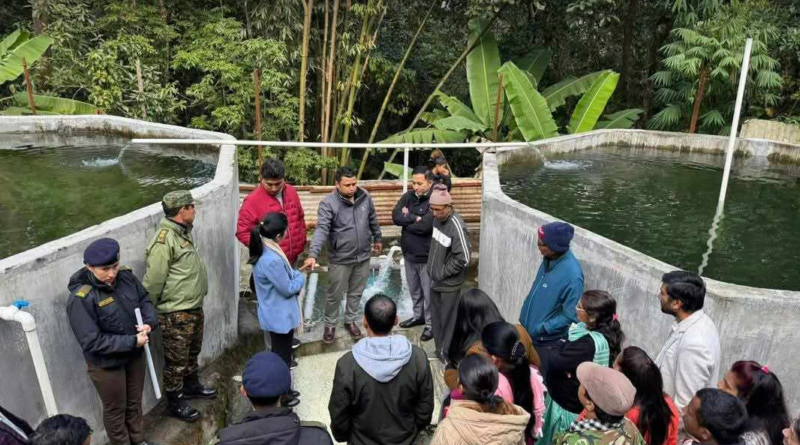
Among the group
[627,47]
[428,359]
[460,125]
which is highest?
[627,47]

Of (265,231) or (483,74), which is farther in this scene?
(483,74)

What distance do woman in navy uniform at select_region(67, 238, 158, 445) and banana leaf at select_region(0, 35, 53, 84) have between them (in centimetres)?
728

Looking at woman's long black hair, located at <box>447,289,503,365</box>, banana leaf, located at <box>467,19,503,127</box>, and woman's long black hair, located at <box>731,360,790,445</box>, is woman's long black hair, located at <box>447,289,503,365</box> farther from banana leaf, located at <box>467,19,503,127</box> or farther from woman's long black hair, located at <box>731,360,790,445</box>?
banana leaf, located at <box>467,19,503,127</box>

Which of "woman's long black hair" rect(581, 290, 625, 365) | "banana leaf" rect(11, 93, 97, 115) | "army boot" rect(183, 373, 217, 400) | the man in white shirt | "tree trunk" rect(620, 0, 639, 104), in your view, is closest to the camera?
the man in white shirt

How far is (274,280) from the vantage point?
3.96 m

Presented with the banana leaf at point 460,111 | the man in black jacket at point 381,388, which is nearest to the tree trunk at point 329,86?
the banana leaf at point 460,111

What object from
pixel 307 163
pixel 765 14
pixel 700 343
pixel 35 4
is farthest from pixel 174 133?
pixel 765 14

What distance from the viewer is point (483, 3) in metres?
10.2

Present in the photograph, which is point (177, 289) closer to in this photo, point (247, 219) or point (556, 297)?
point (247, 219)

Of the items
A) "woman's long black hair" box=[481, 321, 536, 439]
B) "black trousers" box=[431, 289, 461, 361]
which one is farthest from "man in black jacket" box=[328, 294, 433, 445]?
"black trousers" box=[431, 289, 461, 361]

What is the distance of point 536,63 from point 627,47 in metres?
3.09

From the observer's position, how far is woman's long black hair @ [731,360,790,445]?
2.48 meters

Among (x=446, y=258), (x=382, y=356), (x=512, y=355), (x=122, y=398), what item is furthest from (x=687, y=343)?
(x=122, y=398)

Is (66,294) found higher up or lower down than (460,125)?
lower down
